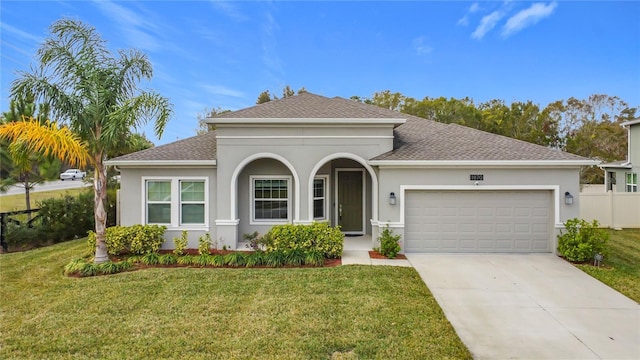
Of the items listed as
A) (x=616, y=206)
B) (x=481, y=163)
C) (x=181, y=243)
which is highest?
(x=481, y=163)

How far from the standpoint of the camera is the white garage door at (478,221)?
402 inches

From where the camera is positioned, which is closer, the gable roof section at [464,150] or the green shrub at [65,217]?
the gable roof section at [464,150]

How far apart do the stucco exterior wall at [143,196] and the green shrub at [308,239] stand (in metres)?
2.42

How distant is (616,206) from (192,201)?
17.7 meters

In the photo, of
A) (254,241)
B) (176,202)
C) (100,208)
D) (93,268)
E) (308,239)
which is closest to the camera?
(93,268)

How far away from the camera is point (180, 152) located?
37.1 ft

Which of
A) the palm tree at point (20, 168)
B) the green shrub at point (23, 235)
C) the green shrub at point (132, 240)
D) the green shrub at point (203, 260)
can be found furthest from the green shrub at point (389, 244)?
the green shrub at point (23, 235)

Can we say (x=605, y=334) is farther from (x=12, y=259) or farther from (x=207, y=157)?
(x=12, y=259)

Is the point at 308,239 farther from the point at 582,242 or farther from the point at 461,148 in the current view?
the point at 582,242

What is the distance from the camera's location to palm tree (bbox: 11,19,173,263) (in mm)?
8719

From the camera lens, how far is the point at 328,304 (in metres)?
6.48

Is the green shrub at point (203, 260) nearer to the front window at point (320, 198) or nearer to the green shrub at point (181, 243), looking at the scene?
the green shrub at point (181, 243)

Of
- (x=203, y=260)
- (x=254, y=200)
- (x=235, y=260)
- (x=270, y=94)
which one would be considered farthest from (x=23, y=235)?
(x=270, y=94)

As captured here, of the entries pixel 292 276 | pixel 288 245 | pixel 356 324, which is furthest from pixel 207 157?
pixel 356 324
